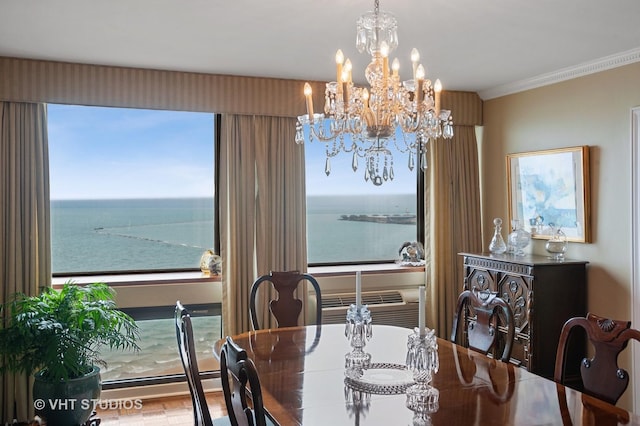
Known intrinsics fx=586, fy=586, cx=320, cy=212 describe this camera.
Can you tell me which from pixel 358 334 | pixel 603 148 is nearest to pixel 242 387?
pixel 358 334

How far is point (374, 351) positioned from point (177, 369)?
2.39 metres

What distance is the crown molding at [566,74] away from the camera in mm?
3908

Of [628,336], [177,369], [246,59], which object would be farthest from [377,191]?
[628,336]

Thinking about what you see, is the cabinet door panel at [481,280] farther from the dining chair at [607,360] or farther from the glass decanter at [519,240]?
the dining chair at [607,360]

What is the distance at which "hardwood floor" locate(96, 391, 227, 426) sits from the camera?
4.01 metres

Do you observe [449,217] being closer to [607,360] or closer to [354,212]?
[354,212]

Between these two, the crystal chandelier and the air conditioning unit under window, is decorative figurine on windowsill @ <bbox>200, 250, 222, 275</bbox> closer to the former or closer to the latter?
the air conditioning unit under window

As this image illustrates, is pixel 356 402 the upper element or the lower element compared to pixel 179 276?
lower

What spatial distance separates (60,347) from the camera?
3.44 m

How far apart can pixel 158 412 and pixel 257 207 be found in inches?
66.2

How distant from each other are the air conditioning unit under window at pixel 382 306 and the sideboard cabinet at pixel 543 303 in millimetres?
1002

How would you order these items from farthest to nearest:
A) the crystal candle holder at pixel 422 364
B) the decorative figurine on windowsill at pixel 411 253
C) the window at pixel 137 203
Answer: the decorative figurine on windowsill at pixel 411 253 → the window at pixel 137 203 → the crystal candle holder at pixel 422 364

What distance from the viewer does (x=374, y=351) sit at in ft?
9.18

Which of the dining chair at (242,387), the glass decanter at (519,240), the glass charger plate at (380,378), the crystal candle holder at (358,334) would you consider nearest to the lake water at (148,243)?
the glass decanter at (519,240)
